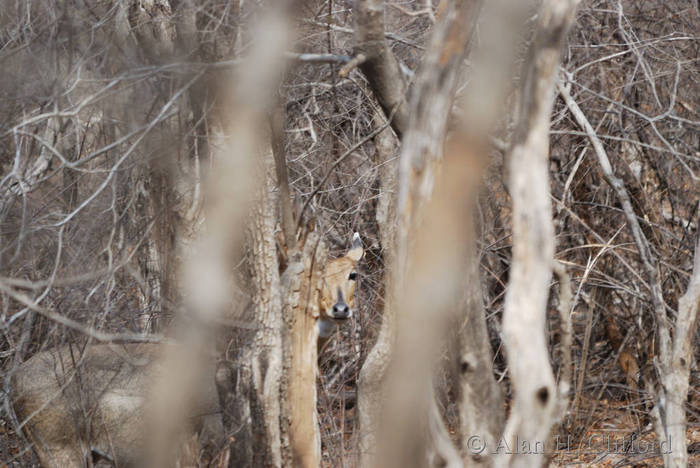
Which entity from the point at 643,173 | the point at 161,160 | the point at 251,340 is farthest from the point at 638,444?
the point at 161,160

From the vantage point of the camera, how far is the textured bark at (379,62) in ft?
16.6

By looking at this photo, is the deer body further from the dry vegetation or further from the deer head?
the deer head

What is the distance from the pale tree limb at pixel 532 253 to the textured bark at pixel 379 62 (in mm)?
904

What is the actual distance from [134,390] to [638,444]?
188 inches

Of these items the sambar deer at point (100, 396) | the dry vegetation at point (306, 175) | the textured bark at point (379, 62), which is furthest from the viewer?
the sambar deer at point (100, 396)

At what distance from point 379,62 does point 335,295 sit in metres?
2.43

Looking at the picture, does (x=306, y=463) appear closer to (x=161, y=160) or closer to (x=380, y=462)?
(x=380, y=462)

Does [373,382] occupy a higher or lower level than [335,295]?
lower

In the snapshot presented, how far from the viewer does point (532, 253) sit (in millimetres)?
4363

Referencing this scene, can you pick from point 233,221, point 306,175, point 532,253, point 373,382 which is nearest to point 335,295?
point 373,382

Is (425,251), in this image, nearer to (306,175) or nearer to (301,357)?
(301,357)

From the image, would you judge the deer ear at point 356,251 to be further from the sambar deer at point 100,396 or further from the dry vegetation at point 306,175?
the dry vegetation at point 306,175

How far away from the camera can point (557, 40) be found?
448 centimetres

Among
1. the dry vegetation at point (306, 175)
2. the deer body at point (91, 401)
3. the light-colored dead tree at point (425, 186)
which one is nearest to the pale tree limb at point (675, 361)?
the dry vegetation at point (306, 175)
